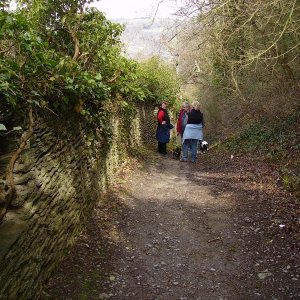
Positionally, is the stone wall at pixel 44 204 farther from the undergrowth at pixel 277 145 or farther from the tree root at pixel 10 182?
the undergrowth at pixel 277 145

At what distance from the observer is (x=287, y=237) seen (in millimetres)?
5250

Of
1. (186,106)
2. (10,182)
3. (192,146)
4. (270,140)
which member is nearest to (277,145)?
(270,140)

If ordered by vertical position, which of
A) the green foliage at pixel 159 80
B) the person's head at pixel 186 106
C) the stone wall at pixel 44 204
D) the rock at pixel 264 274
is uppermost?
the green foliage at pixel 159 80

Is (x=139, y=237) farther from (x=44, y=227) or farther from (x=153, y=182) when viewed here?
(x=153, y=182)

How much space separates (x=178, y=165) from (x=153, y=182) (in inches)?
96.5

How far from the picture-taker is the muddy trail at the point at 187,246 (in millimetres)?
4281

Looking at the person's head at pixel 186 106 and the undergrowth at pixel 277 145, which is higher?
the person's head at pixel 186 106

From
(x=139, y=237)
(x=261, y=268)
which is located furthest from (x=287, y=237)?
(x=139, y=237)

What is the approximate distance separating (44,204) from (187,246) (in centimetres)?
237

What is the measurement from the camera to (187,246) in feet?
17.7

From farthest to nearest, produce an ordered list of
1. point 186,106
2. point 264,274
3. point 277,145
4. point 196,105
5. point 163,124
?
point 163,124 → point 186,106 → point 277,145 → point 196,105 → point 264,274

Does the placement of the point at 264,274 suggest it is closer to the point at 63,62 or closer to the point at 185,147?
the point at 63,62

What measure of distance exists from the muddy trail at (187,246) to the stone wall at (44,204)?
1.08 feet

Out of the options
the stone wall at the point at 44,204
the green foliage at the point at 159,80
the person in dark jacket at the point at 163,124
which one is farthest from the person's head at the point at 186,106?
the stone wall at the point at 44,204
